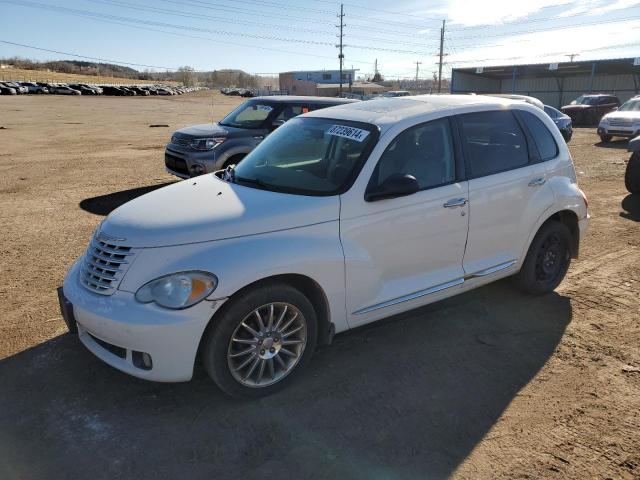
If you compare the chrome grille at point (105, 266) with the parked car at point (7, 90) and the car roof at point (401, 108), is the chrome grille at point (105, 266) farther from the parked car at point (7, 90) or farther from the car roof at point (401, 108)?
the parked car at point (7, 90)

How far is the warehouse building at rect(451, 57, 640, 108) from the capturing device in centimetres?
4322

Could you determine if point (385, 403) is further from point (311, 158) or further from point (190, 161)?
point (190, 161)

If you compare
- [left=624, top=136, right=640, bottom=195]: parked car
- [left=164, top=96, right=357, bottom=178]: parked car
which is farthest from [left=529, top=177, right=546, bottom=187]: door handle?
[left=624, top=136, right=640, bottom=195]: parked car

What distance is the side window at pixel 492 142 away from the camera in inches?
160

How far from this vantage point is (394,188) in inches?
135

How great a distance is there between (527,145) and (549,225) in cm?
80

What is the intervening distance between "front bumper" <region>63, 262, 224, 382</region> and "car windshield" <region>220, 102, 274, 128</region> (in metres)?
6.65

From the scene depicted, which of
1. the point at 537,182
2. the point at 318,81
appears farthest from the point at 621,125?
the point at 318,81

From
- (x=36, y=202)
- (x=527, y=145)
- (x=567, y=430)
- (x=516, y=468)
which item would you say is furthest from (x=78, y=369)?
(x=36, y=202)

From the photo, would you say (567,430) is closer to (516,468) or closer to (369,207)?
(516,468)

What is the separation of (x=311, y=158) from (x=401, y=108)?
2.79 feet

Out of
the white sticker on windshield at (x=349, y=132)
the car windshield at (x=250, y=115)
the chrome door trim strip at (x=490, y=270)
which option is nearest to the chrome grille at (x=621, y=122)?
the car windshield at (x=250, y=115)

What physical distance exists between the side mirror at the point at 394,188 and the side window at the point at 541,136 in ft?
5.80

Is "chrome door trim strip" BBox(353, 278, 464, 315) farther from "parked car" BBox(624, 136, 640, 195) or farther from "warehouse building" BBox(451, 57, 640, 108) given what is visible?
"warehouse building" BBox(451, 57, 640, 108)
